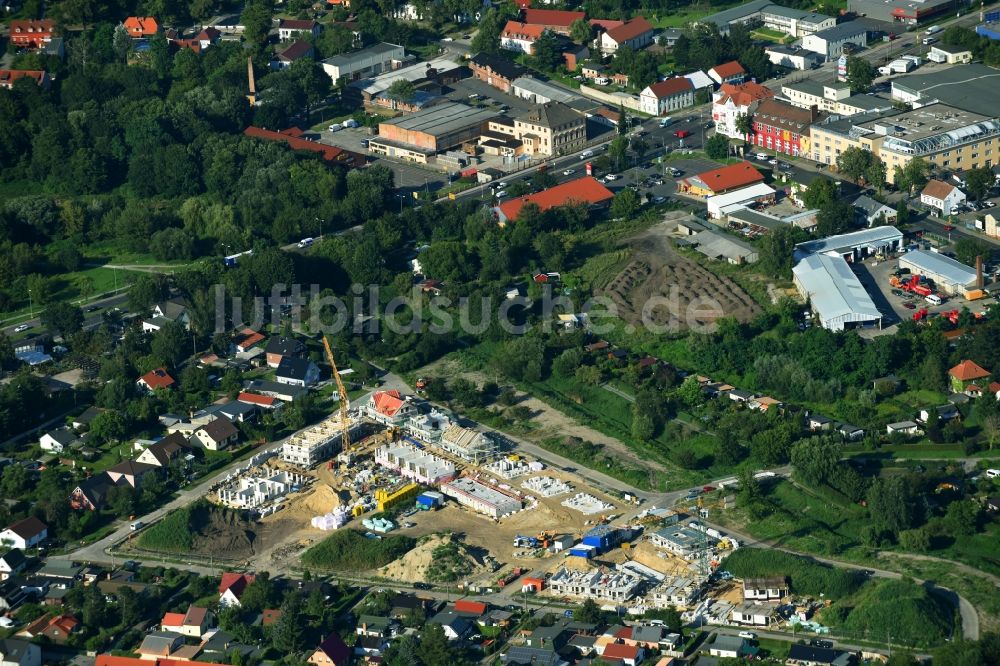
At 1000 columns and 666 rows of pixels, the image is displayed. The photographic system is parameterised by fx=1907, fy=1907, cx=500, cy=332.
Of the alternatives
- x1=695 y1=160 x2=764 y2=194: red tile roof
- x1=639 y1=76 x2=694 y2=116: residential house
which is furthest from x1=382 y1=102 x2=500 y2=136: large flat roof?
x1=695 y1=160 x2=764 y2=194: red tile roof

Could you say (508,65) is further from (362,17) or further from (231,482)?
(231,482)

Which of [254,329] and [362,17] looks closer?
[254,329]

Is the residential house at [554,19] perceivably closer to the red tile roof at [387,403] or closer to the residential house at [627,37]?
the residential house at [627,37]

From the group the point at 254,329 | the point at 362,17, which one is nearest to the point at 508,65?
the point at 362,17

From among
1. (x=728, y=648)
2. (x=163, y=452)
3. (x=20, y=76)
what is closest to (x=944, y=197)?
(x=728, y=648)

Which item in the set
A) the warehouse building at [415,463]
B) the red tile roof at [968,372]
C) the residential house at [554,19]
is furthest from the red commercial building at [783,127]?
the warehouse building at [415,463]

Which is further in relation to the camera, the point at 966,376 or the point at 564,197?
the point at 564,197

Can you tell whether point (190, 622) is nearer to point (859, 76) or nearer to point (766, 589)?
point (766, 589)
